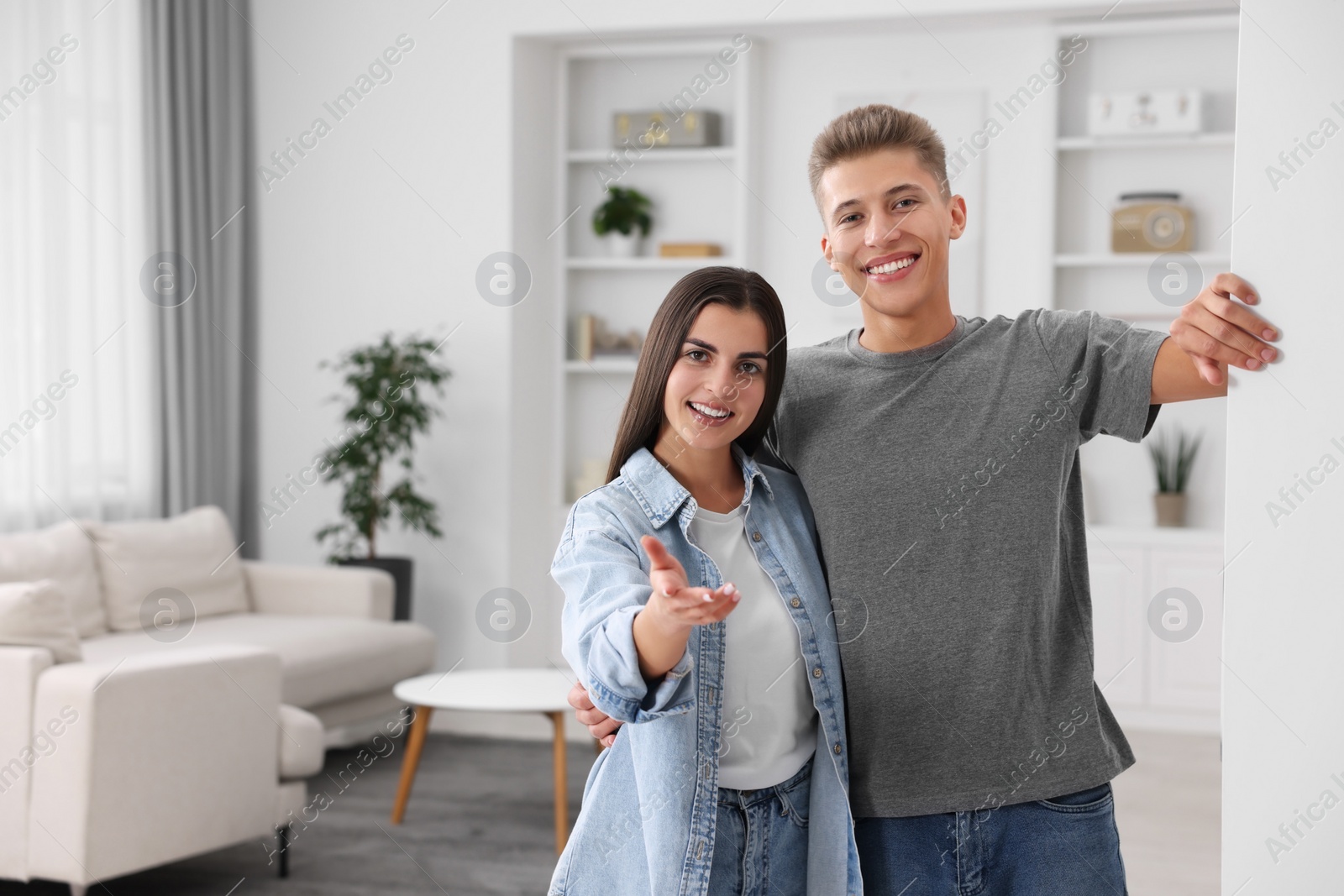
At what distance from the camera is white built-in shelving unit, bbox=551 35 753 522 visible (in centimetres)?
546

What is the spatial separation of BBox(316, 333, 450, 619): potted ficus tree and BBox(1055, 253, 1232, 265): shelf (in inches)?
101

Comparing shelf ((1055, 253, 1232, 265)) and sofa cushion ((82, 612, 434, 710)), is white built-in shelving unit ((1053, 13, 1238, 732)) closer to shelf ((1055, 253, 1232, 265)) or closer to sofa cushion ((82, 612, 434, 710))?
shelf ((1055, 253, 1232, 265))

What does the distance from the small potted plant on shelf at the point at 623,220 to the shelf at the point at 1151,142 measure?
5.81 ft

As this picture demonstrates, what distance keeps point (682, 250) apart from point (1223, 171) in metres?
2.20

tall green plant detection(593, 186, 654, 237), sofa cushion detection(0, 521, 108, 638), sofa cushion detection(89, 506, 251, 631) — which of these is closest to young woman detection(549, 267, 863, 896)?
sofa cushion detection(0, 521, 108, 638)

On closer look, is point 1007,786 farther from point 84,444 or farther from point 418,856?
point 84,444

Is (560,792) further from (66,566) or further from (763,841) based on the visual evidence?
(763,841)

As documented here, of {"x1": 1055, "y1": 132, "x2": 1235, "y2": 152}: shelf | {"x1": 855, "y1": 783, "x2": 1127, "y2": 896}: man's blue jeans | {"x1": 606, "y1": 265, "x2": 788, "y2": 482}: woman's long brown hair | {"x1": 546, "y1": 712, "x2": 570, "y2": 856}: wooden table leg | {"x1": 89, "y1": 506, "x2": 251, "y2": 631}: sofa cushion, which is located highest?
{"x1": 1055, "y1": 132, "x2": 1235, "y2": 152}: shelf

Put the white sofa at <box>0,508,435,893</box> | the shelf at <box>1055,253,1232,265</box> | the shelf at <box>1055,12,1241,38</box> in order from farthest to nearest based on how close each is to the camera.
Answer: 1. the shelf at <box>1055,253,1232,265</box>
2. the shelf at <box>1055,12,1241,38</box>
3. the white sofa at <box>0,508,435,893</box>

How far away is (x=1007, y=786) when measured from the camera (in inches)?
54.6

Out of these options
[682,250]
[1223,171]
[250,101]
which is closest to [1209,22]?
[1223,171]

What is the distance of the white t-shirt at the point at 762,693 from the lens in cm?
137

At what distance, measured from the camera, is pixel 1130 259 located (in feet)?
16.2

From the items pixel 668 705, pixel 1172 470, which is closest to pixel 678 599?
pixel 668 705
